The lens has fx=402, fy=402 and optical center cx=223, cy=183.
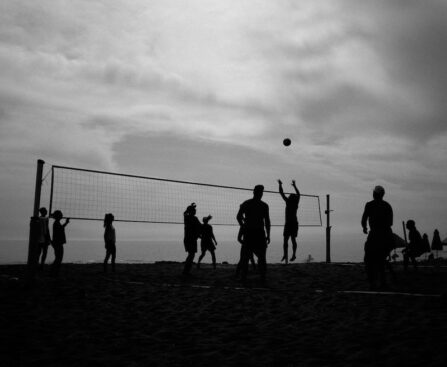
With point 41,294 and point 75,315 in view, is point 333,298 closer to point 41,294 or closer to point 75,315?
point 75,315

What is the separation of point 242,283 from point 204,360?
402cm

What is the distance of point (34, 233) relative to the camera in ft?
23.1

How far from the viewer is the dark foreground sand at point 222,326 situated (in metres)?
3.15

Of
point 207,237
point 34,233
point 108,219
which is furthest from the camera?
point 207,237

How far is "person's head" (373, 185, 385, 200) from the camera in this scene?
255 inches

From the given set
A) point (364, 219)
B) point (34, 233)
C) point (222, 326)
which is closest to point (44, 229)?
point (34, 233)

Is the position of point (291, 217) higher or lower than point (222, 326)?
higher

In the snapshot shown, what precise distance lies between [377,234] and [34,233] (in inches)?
228

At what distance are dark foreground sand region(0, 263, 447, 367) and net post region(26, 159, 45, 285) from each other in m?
0.33

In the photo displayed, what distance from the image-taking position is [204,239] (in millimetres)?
11438

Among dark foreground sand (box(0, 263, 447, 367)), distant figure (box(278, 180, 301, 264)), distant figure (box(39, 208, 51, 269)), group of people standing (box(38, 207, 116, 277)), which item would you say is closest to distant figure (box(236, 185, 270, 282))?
dark foreground sand (box(0, 263, 447, 367))

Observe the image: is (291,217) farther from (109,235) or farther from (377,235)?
(109,235)

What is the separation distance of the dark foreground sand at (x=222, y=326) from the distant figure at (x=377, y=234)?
43cm

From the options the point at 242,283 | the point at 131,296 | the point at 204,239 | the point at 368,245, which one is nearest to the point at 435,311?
the point at 368,245
